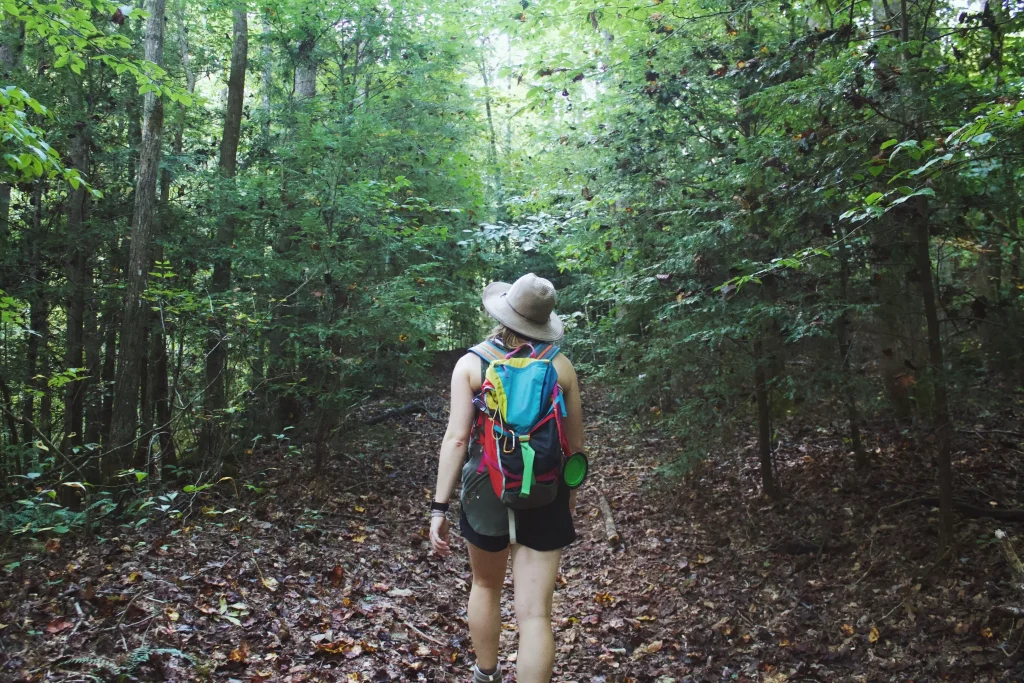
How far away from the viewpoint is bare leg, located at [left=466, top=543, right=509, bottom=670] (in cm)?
314

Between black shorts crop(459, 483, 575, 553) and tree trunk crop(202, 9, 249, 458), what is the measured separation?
420cm

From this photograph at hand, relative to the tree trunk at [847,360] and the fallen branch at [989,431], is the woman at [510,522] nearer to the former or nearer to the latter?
the tree trunk at [847,360]

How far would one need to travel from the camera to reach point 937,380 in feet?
14.6

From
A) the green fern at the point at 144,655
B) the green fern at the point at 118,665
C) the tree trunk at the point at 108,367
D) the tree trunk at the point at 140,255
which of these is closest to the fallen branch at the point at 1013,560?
the green fern at the point at 144,655

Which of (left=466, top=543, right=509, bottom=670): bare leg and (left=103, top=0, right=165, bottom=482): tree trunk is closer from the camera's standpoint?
(left=466, top=543, right=509, bottom=670): bare leg

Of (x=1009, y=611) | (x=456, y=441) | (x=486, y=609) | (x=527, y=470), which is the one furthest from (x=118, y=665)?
(x=1009, y=611)

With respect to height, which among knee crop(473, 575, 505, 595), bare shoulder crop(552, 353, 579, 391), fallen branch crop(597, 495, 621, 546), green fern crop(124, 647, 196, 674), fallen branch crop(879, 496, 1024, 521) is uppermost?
bare shoulder crop(552, 353, 579, 391)

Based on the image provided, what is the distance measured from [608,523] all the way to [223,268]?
19.6ft

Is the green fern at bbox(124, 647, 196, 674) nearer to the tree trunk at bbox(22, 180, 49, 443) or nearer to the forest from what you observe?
the forest

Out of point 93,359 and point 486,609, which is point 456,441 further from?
point 93,359

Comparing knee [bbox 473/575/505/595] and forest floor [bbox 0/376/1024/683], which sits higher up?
knee [bbox 473/575/505/595]

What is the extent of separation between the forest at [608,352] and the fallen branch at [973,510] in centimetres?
3

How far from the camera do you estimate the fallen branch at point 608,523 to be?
274 inches

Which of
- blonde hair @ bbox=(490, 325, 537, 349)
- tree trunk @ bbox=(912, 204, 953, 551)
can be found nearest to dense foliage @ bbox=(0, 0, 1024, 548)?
tree trunk @ bbox=(912, 204, 953, 551)
